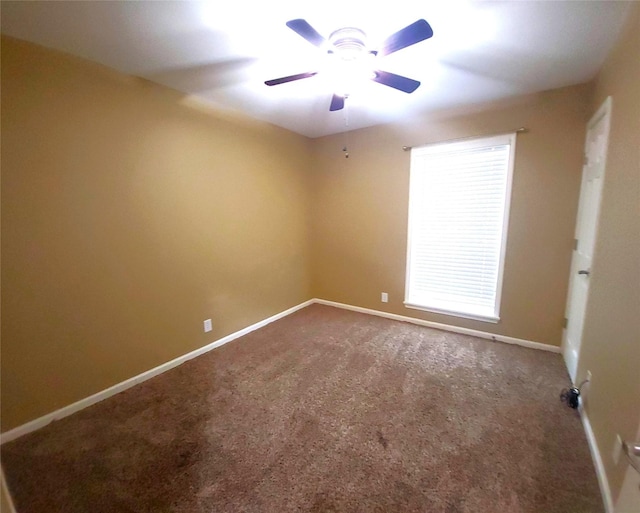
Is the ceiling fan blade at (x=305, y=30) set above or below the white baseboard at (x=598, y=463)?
above

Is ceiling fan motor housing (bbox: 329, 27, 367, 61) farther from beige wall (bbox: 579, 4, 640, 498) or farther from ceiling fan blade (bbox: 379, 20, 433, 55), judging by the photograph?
beige wall (bbox: 579, 4, 640, 498)

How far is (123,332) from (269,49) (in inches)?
94.0

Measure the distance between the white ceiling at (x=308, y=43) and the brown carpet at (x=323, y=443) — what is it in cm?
240

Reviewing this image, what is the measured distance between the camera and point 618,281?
1.41 m

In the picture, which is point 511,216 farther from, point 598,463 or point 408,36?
point 408,36

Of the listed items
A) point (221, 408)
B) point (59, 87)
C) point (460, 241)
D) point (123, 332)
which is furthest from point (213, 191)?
point (460, 241)

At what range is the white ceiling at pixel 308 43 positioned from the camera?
1.45 m

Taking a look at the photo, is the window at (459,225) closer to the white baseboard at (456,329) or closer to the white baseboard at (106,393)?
the white baseboard at (456,329)

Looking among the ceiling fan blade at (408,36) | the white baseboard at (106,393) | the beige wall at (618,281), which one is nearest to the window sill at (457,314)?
the beige wall at (618,281)

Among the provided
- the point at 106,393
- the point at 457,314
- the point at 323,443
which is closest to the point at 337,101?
the point at 323,443

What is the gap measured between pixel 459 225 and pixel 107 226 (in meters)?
3.33

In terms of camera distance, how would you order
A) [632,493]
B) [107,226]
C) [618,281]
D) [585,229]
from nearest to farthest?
[632,493] < [618,281] < [107,226] < [585,229]

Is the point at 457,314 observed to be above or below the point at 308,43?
below

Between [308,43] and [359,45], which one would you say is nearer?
[359,45]
